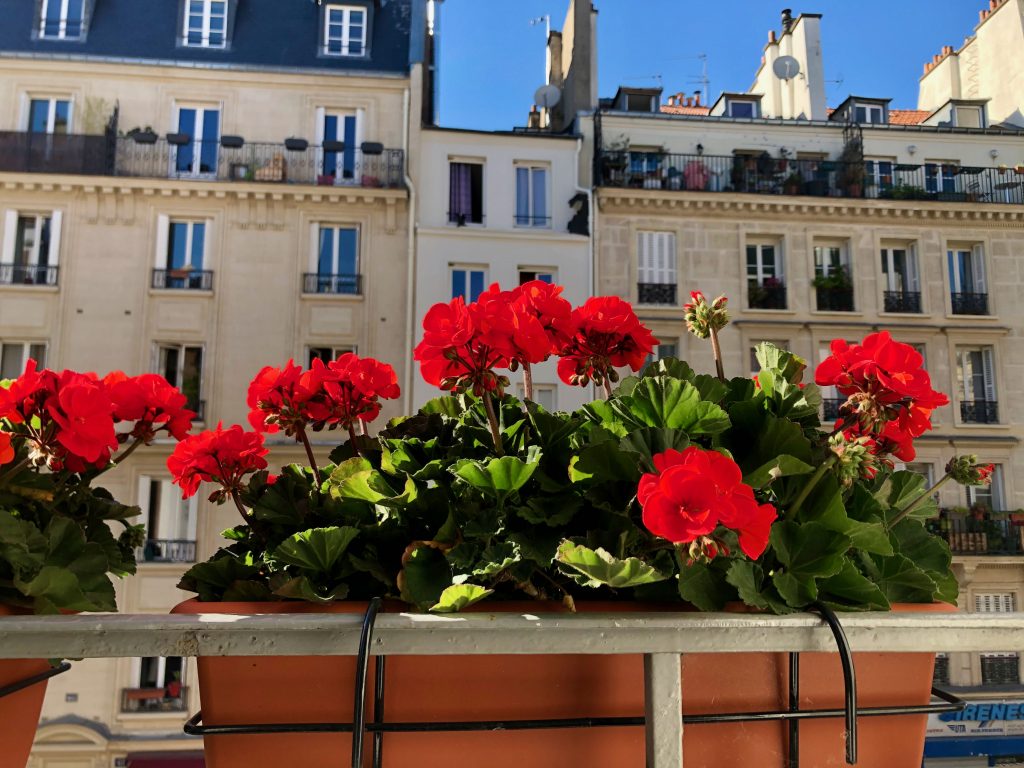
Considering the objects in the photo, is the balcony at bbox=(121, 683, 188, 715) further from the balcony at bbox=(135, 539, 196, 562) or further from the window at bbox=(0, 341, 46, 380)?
the window at bbox=(0, 341, 46, 380)

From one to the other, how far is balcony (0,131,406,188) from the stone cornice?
11.8 ft

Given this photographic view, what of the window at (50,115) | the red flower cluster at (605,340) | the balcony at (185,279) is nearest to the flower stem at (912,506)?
the red flower cluster at (605,340)

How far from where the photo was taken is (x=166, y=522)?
1153 centimetres

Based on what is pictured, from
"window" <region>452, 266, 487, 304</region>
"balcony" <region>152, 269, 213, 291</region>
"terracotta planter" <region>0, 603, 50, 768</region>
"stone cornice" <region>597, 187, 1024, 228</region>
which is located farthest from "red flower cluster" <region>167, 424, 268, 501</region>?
"stone cornice" <region>597, 187, 1024, 228</region>

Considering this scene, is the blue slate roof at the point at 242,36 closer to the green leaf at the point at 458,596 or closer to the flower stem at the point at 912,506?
the flower stem at the point at 912,506

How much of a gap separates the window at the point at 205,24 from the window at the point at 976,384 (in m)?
12.9

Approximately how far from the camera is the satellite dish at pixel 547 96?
14984 mm

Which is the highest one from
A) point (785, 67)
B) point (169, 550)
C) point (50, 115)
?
point (785, 67)

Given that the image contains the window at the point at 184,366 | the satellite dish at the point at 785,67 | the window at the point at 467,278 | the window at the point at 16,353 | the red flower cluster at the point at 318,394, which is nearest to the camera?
the red flower cluster at the point at 318,394

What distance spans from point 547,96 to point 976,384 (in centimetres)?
873

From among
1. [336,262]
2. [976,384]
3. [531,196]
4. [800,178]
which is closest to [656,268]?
[531,196]

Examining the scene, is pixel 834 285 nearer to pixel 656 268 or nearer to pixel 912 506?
pixel 656 268

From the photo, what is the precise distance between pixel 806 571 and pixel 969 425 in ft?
46.0

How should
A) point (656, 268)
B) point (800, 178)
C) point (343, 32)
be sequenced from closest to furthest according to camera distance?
point (656, 268) → point (800, 178) → point (343, 32)
